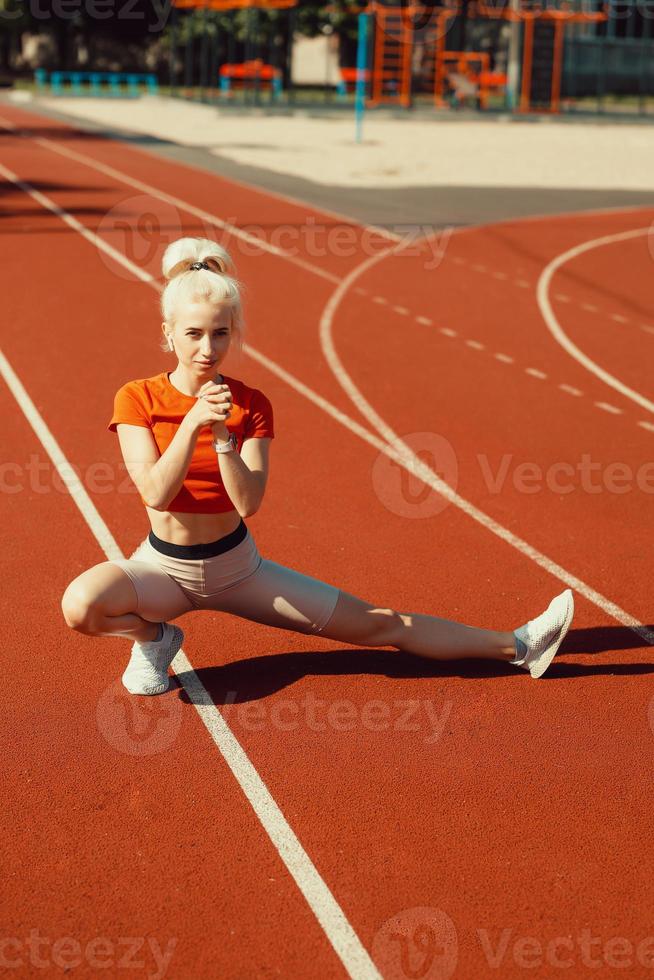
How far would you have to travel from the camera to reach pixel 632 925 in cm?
403

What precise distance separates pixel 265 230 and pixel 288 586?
46.6 feet

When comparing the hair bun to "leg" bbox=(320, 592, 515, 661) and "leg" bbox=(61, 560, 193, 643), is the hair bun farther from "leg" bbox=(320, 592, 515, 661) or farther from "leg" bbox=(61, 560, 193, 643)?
"leg" bbox=(320, 592, 515, 661)

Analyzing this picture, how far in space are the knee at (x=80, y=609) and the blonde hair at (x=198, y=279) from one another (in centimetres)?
104

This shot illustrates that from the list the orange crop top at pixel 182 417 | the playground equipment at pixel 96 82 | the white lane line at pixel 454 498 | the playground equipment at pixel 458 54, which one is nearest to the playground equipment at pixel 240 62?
the playground equipment at pixel 96 82

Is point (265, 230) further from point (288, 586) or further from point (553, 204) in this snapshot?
point (288, 586)

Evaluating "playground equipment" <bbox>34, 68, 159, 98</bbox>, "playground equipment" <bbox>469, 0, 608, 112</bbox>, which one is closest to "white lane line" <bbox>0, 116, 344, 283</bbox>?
"playground equipment" <bbox>469, 0, 608, 112</bbox>

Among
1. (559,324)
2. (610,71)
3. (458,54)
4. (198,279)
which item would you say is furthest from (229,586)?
(610,71)

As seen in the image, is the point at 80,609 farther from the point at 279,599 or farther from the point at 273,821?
the point at 273,821

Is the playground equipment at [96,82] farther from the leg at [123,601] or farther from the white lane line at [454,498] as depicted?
the leg at [123,601]

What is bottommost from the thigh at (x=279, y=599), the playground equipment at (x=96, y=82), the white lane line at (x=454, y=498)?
the white lane line at (x=454, y=498)

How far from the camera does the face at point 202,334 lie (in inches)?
184

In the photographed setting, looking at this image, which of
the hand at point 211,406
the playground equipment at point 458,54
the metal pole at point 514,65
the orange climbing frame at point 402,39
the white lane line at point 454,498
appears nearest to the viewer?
the hand at point 211,406

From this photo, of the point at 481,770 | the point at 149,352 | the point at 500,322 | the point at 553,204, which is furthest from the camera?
the point at 553,204

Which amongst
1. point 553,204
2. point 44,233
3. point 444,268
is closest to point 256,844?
point 444,268
